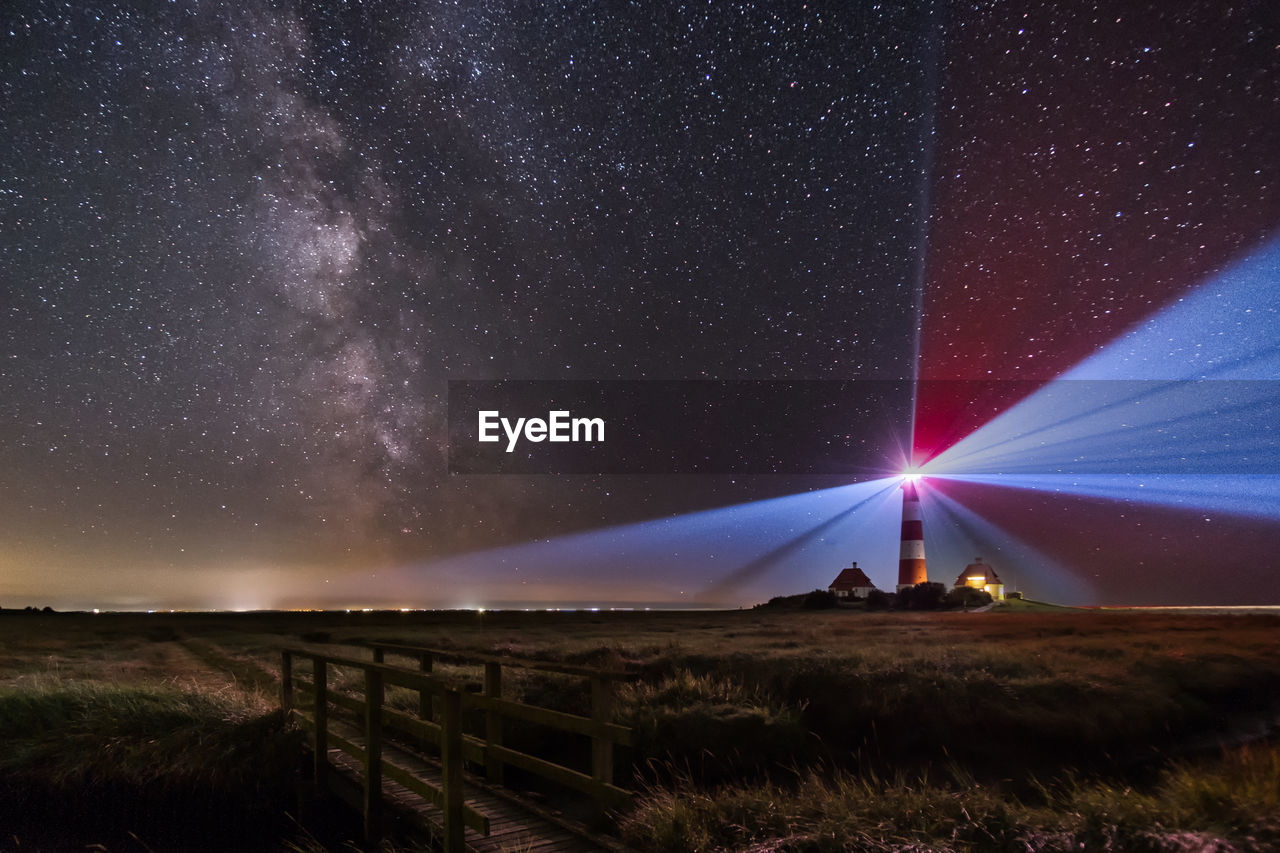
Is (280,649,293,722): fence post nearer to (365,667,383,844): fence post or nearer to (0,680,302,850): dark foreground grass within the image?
(0,680,302,850): dark foreground grass

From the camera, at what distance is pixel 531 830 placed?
275 inches

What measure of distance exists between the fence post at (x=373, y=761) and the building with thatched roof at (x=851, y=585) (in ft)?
215

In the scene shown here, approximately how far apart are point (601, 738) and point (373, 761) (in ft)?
8.60

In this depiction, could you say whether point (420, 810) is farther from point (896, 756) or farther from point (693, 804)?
point (896, 756)

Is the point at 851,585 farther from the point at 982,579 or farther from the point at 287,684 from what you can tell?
the point at 287,684

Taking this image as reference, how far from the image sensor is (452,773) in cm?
664

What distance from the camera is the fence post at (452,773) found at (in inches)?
258

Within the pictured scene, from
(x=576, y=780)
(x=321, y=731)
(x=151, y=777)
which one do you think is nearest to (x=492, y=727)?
(x=576, y=780)

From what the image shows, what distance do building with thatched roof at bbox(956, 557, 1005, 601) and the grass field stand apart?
5016 centimetres

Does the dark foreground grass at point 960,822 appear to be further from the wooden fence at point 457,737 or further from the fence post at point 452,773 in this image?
the fence post at point 452,773

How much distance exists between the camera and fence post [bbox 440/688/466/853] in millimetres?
6556

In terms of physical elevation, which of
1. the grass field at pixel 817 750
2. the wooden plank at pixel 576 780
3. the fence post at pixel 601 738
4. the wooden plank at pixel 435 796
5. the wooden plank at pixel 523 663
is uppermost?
the wooden plank at pixel 523 663

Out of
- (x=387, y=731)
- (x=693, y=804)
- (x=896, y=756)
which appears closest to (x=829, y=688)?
(x=896, y=756)

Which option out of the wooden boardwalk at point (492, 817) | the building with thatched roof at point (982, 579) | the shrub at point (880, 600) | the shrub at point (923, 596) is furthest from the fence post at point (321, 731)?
the building with thatched roof at point (982, 579)
